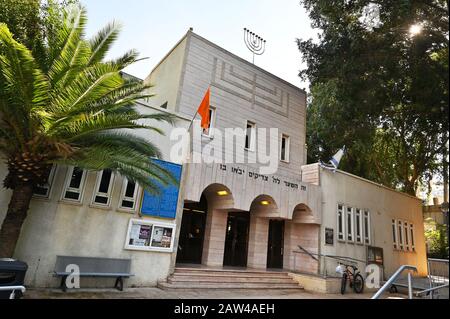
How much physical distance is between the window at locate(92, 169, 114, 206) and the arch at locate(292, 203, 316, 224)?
9246 millimetres

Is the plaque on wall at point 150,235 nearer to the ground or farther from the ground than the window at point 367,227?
nearer to the ground

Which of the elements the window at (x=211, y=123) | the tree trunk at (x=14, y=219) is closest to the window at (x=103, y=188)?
the tree trunk at (x=14, y=219)

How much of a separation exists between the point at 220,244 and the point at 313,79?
29.0ft

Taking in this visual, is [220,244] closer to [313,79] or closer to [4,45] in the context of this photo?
[313,79]

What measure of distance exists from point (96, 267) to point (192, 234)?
5.25 metres

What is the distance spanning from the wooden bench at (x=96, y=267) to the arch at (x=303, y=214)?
9040mm

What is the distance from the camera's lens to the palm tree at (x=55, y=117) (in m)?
7.41

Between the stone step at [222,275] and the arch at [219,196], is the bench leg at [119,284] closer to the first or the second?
the stone step at [222,275]

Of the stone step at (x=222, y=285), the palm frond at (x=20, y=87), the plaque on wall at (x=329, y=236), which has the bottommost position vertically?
the stone step at (x=222, y=285)

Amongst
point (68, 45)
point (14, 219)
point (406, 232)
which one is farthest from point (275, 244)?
point (68, 45)

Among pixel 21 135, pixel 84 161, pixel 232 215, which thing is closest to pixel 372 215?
pixel 232 215

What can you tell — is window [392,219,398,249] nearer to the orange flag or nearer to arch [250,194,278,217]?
arch [250,194,278,217]

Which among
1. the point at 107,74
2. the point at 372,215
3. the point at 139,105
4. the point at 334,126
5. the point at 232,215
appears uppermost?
the point at 334,126
